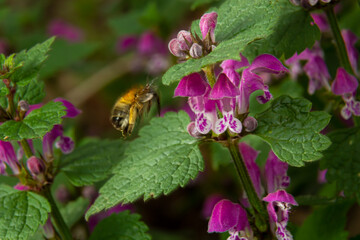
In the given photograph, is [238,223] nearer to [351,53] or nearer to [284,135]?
[284,135]

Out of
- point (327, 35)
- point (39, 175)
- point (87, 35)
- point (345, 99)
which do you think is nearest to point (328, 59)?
point (327, 35)

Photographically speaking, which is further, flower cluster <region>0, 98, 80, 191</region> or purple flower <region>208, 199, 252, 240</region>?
flower cluster <region>0, 98, 80, 191</region>

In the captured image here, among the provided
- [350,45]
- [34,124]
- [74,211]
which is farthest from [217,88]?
[74,211]

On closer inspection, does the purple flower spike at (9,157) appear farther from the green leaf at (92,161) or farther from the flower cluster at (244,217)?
the flower cluster at (244,217)

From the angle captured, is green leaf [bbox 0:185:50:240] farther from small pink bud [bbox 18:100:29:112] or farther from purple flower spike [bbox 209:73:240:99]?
purple flower spike [bbox 209:73:240:99]

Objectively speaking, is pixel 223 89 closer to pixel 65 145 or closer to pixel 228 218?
pixel 228 218

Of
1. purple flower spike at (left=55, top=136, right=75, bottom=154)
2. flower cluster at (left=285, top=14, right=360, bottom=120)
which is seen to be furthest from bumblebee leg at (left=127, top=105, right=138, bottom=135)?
flower cluster at (left=285, top=14, right=360, bottom=120)

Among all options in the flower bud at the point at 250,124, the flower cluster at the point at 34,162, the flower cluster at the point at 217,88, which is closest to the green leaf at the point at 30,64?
the flower cluster at the point at 34,162
